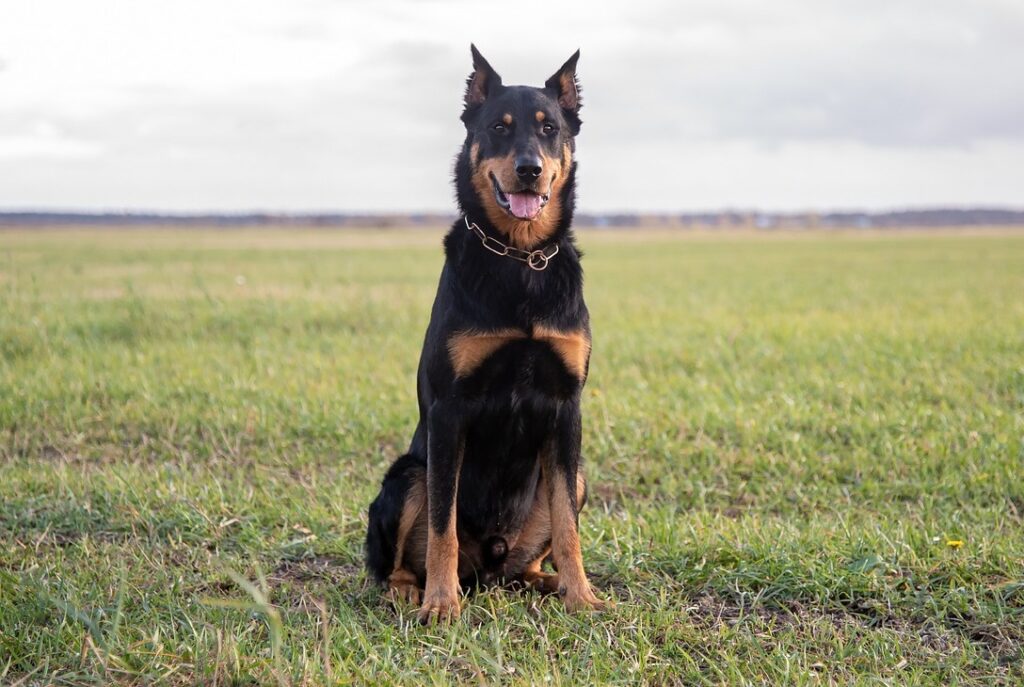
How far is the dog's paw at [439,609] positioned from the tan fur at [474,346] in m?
0.90

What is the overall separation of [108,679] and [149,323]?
9.06 meters

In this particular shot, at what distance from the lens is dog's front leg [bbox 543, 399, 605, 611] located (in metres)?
3.82

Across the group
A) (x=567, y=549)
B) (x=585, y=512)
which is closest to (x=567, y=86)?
(x=567, y=549)

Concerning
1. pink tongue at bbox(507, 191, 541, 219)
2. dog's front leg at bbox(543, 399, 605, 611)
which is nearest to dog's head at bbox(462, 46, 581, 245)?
pink tongue at bbox(507, 191, 541, 219)

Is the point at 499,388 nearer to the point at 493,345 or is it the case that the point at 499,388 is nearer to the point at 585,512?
the point at 493,345

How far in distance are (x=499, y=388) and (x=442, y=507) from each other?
53cm

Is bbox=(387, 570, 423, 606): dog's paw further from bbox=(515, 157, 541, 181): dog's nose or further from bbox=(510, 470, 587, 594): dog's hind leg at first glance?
bbox=(515, 157, 541, 181): dog's nose

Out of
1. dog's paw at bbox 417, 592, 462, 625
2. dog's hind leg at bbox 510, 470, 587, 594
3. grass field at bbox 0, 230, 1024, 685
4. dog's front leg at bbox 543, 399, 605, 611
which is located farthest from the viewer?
dog's hind leg at bbox 510, 470, 587, 594

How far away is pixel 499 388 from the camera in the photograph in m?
3.78

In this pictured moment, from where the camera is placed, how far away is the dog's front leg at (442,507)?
3.71 m

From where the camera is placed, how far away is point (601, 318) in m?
13.5

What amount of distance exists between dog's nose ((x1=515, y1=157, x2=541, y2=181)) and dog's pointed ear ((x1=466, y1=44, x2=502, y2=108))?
0.61 m

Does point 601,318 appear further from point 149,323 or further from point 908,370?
point 149,323

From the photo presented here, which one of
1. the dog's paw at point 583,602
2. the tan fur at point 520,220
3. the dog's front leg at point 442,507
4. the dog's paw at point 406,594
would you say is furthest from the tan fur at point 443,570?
the tan fur at point 520,220
